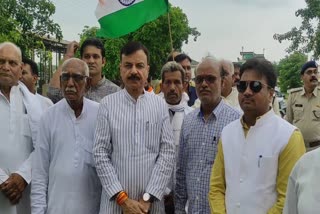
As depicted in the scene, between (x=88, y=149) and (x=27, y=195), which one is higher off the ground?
(x=88, y=149)

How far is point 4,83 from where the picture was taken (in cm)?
425

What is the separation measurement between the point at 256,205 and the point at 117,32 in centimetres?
360

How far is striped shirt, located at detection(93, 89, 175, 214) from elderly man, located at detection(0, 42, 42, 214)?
0.96 m

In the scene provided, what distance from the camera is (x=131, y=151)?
3.53 metres

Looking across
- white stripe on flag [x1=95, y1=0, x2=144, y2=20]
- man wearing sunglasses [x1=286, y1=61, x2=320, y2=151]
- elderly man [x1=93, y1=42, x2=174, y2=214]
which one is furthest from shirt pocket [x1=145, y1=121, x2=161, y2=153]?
man wearing sunglasses [x1=286, y1=61, x2=320, y2=151]

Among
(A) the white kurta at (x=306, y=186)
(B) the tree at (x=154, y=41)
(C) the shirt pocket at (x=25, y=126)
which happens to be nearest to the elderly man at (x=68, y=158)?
(C) the shirt pocket at (x=25, y=126)

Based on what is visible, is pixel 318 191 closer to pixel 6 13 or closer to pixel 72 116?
pixel 72 116

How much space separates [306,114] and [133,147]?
4.71m

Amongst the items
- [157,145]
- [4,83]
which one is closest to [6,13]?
[4,83]

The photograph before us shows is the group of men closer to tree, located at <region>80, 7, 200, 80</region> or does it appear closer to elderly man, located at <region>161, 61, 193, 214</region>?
elderly man, located at <region>161, 61, 193, 214</region>

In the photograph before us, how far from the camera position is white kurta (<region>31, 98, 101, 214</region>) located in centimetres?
373

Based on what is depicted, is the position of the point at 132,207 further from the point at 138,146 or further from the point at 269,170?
the point at 269,170

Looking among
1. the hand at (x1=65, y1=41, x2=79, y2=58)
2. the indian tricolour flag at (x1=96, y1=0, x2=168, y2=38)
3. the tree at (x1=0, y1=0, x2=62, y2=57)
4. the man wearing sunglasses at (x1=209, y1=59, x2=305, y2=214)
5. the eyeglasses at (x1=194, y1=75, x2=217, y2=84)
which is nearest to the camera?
the man wearing sunglasses at (x1=209, y1=59, x2=305, y2=214)

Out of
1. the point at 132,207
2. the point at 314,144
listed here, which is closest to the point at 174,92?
the point at 132,207
